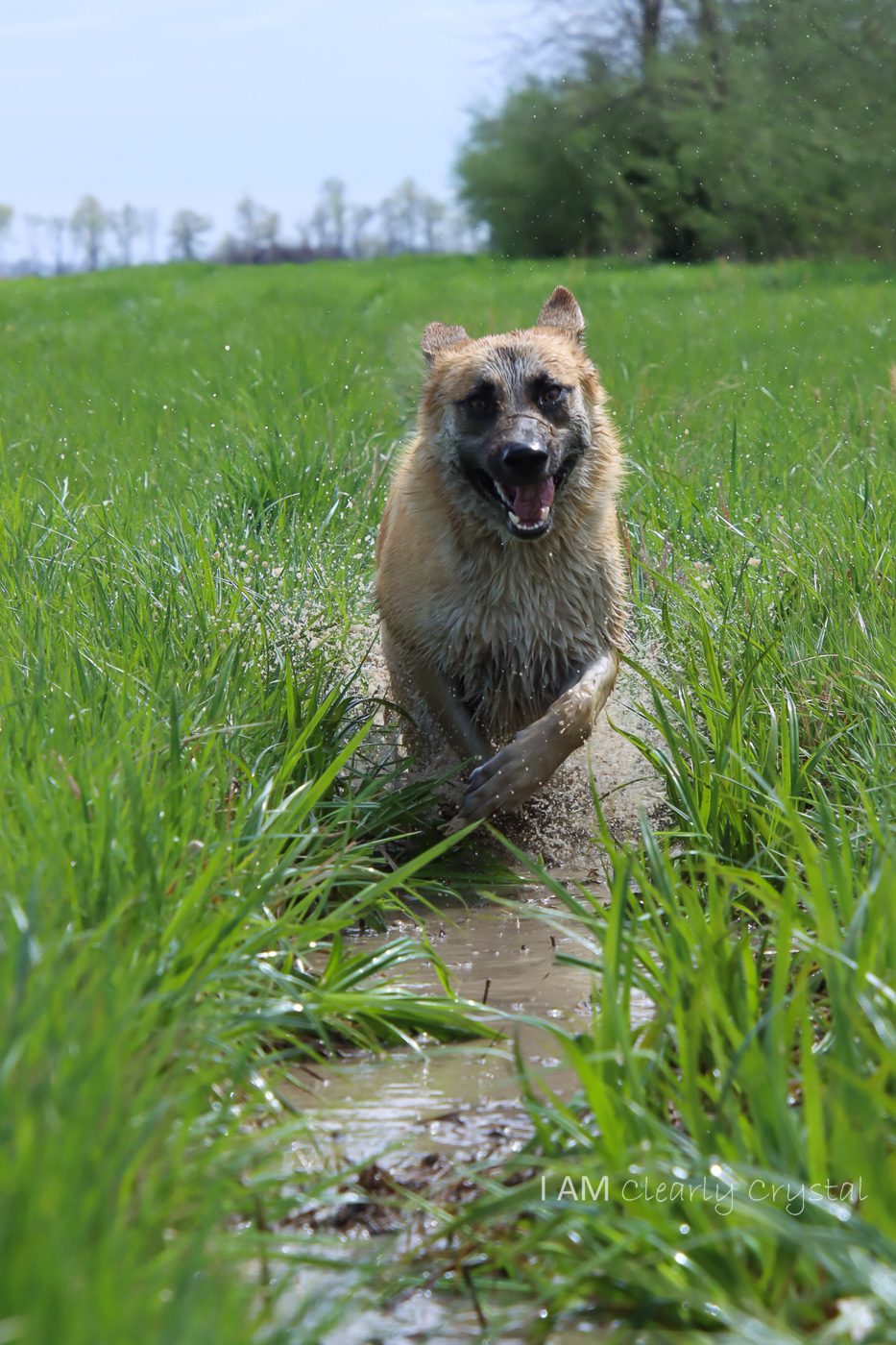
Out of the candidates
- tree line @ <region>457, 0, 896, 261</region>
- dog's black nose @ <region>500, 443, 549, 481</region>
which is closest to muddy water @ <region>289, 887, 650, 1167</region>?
dog's black nose @ <region>500, 443, 549, 481</region>

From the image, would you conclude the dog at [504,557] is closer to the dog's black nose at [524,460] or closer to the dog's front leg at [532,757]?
the dog's black nose at [524,460]

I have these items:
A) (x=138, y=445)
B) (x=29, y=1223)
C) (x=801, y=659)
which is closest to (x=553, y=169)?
(x=138, y=445)

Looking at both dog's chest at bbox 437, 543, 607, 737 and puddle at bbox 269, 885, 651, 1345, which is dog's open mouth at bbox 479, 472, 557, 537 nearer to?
dog's chest at bbox 437, 543, 607, 737

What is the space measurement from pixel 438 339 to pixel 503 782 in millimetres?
1975

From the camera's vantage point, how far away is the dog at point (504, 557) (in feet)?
15.3

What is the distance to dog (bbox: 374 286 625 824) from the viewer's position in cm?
467

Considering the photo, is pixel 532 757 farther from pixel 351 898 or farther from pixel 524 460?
pixel 351 898

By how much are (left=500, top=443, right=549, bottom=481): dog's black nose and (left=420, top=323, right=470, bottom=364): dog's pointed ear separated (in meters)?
0.88

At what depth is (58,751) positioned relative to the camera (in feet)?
9.96

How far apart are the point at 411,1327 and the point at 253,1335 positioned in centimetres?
37

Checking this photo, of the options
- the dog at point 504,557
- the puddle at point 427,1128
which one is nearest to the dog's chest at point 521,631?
the dog at point 504,557

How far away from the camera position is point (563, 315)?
5457mm

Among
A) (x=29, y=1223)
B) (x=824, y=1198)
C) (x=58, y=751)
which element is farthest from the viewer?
(x=58, y=751)

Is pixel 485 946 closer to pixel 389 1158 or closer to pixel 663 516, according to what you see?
pixel 389 1158
